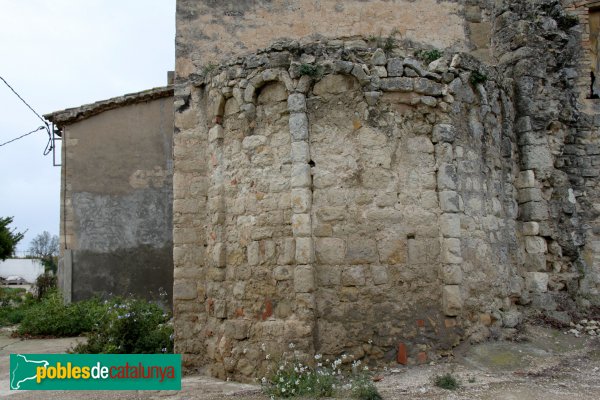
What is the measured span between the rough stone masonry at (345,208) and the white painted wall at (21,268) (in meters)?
42.8

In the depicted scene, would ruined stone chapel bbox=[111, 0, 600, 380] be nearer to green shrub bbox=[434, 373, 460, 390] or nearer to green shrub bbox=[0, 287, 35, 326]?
green shrub bbox=[434, 373, 460, 390]

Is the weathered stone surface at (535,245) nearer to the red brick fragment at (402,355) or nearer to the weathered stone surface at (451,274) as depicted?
the weathered stone surface at (451,274)

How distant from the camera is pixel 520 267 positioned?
691cm

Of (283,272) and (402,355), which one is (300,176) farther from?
(402,355)

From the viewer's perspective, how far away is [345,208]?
5551 mm

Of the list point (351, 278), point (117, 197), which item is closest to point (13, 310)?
point (117, 197)

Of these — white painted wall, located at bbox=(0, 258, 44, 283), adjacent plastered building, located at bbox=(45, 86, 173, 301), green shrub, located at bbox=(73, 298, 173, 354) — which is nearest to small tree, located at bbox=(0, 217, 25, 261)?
adjacent plastered building, located at bbox=(45, 86, 173, 301)

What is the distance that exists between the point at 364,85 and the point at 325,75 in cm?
40

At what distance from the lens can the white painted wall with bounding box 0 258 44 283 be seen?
1748 inches

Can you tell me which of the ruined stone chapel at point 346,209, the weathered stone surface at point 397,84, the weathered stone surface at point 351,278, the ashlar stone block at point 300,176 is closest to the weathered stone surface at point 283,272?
the ruined stone chapel at point 346,209

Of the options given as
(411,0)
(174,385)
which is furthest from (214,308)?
(411,0)

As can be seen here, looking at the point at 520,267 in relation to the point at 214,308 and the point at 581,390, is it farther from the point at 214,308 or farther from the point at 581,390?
the point at 214,308

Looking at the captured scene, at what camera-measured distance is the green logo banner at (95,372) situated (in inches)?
216

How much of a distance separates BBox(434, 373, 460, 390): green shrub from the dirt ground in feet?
0.15
